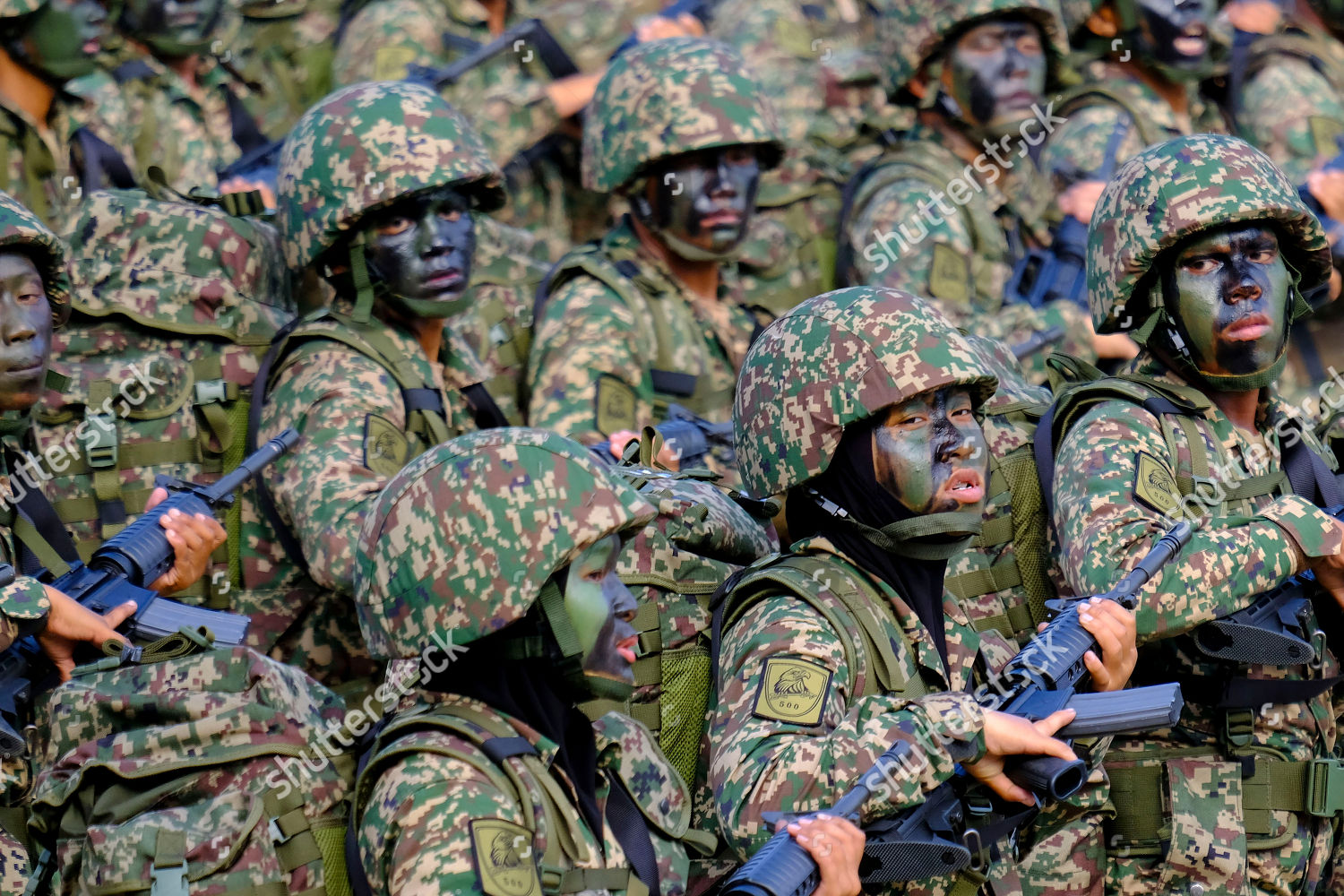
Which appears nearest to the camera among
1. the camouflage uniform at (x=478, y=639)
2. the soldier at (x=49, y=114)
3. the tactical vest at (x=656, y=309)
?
the camouflage uniform at (x=478, y=639)

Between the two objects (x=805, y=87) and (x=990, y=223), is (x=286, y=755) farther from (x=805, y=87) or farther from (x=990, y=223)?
(x=805, y=87)

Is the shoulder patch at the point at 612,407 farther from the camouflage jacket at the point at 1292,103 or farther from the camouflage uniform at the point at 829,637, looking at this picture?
the camouflage jacket at the point at 1292,103

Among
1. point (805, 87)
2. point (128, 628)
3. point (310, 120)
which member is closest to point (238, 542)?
Result: point (128, 628)

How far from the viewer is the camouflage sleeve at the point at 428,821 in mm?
5434

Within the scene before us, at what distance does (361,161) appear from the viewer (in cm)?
880

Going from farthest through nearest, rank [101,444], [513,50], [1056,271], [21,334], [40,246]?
[513,50], [1056,271], [101,444], [40,246], [21,334]

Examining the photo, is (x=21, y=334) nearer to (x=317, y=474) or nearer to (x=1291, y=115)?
(x=317, y=474)

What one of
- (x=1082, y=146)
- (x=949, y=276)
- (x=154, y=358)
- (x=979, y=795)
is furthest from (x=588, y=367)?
(x=1082, y=146)

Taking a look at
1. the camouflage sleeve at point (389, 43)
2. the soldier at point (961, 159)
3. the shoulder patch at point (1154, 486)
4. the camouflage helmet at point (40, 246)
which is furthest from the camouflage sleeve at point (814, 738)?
the camouflage sleeve at point (389, 43)

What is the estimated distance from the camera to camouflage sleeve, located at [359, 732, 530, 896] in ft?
17.8

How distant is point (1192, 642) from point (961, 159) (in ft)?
15.6

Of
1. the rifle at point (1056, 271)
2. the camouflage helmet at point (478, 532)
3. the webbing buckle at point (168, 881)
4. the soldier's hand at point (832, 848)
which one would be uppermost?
the camouflage helmet at point (478, 532)

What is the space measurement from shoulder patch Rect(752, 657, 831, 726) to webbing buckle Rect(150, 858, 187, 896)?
1.66 metres

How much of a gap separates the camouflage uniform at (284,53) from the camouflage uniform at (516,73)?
30 centimetres
